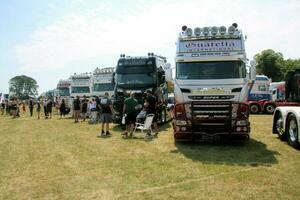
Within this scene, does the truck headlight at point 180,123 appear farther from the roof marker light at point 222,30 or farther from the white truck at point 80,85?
the white truck at point 80,85

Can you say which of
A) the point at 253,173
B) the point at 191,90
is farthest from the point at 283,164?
the point at 191,90

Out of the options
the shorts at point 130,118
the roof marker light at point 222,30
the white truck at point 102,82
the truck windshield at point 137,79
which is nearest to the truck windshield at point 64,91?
the white truck at point 102,82

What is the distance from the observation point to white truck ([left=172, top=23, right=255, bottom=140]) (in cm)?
1258

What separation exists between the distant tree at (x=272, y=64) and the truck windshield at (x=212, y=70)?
62013 millimetres

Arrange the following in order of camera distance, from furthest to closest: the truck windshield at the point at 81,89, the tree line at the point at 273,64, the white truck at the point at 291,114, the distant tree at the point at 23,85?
A: the distant tree at the point at 23,85 < the tree line at the point at 273,64 < the truck windshield at the point at 81,89 < the white truck at the point at 291,114

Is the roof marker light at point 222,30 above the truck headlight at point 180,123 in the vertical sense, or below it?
above

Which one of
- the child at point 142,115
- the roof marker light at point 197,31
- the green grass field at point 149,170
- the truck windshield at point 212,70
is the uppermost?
the roof marker light at point 197,31

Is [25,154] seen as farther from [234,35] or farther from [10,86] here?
[10,86]

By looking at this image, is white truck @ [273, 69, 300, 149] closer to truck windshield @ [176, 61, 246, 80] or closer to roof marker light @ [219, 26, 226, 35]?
truck windshield @ [176, 61, 246, 80]

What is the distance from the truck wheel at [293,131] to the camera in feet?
40.3

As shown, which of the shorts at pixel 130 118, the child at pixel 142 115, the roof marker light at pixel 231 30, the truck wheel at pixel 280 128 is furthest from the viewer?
the child at pixel 142 115

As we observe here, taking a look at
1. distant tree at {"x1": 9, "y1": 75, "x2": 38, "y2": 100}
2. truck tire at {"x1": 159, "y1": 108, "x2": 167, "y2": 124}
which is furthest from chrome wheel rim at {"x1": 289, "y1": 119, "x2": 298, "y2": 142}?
distant tree at {"x1": 9, "y1": 75, "x2": 38, "y2": 100}

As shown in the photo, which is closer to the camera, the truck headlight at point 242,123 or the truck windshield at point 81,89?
the truck headlight at point 242,123

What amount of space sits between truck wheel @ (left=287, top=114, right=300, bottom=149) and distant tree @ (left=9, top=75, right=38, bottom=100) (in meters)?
152
